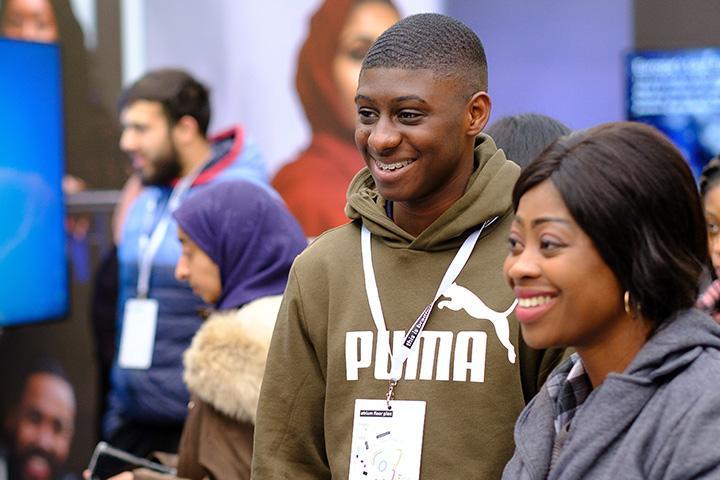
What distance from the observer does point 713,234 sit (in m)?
3.11

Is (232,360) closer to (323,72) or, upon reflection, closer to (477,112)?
(477,112)

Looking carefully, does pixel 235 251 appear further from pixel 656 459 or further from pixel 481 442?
pixel 656 459

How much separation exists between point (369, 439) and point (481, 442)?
0.72ft

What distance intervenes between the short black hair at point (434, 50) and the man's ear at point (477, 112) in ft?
0.06

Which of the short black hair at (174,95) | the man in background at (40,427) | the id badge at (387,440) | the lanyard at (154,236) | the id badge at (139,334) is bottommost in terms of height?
the man in background at (40,427)

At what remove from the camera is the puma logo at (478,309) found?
7.60 feet

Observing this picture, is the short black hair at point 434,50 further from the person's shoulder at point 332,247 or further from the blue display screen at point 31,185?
the blue display screen at point 31,185

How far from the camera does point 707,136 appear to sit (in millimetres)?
5191

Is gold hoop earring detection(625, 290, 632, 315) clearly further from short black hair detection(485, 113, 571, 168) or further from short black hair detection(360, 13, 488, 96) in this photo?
short black hair detection(485, 113, 571, 168)

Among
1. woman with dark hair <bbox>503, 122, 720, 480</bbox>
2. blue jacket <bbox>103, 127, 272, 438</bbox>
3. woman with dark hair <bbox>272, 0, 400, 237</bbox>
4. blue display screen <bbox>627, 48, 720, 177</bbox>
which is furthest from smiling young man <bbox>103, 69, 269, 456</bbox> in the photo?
woman with dark hair <bbox>503, 122, 720, 480</bbox>

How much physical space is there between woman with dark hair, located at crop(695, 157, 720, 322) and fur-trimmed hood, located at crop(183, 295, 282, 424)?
1184mm

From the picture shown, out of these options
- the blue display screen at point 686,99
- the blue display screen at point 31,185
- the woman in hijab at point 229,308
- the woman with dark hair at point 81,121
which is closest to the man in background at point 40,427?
the blue display screen at point 31,185

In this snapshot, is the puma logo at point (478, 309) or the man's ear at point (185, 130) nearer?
the puma logo at point (478, 309)

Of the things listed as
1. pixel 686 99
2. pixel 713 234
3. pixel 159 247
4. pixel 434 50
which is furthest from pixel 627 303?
pixel 686 99
